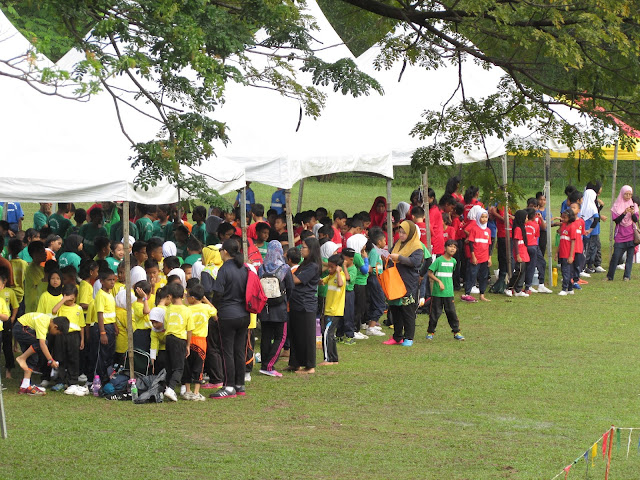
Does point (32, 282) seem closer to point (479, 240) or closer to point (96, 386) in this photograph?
point (96, 386)

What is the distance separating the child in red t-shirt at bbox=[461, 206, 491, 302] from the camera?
1742 cm

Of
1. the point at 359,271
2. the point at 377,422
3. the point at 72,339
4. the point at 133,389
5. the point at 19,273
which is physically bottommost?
the point at 377,422

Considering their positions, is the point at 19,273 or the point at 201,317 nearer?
the point at 201,317

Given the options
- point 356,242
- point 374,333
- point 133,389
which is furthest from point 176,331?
point 374,333

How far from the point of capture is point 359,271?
45.2 feet

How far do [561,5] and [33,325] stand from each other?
21.1 ft

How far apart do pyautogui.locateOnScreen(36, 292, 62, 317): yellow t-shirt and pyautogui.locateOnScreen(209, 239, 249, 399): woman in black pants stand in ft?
5.60

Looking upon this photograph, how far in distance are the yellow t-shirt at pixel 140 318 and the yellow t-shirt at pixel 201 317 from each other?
0.54 metres

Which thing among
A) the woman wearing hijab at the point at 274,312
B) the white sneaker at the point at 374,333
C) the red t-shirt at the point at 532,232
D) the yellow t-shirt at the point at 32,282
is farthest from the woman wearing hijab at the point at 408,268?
the red t-shirt at the point at 532,232

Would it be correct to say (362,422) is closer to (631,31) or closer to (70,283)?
(70,283)

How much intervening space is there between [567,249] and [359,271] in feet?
21.0

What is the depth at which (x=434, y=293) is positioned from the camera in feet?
44.3

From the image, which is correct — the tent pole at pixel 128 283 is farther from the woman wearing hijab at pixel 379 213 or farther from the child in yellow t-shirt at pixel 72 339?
the woman wearing hijab at pixel 379 213

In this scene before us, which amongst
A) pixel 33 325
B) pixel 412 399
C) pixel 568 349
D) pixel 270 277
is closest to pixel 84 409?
pixel 33 325
